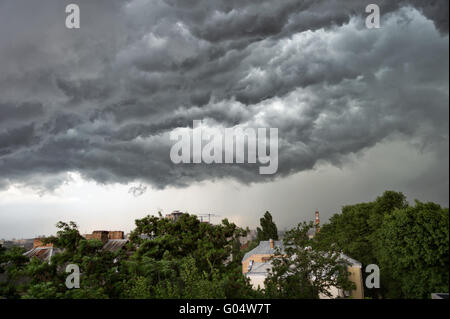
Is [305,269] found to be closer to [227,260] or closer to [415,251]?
[415,251]

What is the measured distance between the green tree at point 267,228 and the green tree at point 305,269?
52582 mm

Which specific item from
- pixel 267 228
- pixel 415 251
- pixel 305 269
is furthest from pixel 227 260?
pixel 267 228

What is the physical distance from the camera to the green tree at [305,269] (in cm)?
1160

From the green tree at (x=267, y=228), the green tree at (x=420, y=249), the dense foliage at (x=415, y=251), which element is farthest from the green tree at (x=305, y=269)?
the green tree at (x=267, y=228)

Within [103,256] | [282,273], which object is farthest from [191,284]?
[103,256]

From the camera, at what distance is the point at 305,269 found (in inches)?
521

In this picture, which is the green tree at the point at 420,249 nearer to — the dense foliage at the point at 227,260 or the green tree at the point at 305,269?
the dense foliage at the point at 227,260

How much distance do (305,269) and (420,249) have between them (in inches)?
745

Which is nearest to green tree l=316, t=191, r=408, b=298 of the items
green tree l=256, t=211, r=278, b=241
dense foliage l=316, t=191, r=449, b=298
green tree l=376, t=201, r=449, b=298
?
dense foliage l=316, t=191, r=449, b=298

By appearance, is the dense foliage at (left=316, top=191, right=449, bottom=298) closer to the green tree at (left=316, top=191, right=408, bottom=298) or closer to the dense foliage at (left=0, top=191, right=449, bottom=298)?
the dense foliage at (left=0, top=191, right=449, bottom=298)

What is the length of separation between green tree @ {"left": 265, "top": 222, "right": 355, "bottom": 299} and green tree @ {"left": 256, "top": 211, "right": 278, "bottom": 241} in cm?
5258

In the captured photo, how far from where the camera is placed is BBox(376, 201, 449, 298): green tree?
26.9 metres
